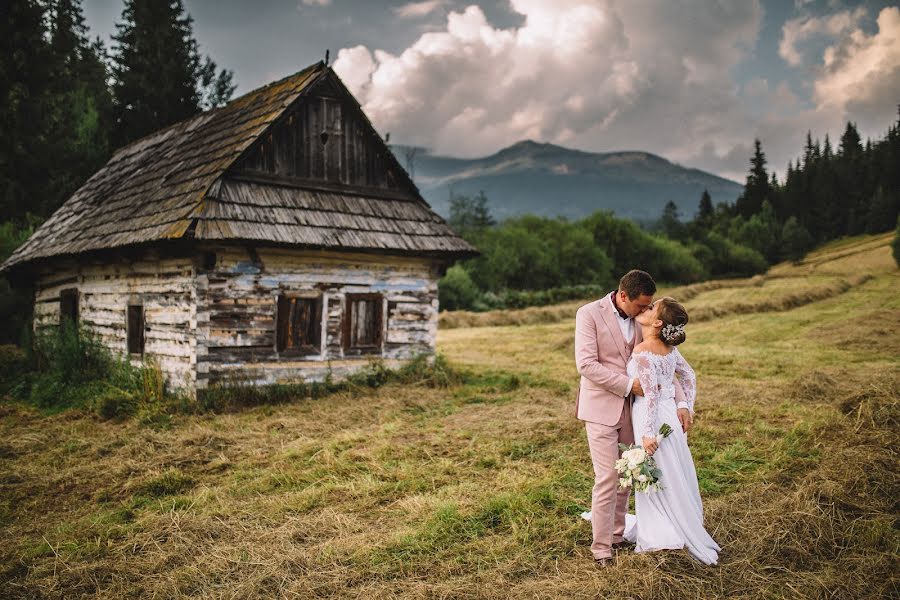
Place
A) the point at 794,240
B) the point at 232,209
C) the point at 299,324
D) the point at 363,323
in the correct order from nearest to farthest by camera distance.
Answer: the point at 232,209 < the point at 299,324 < the point at 363,323 < the point at 794,240

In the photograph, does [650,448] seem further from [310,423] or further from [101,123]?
[101,123]

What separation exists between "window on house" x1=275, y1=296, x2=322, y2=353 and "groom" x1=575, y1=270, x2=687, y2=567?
6850 mm

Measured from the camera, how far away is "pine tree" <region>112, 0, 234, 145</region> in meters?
25.3

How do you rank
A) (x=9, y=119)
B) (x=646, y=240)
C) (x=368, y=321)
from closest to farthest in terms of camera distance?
(x=368, y=321) → (x=9, y=119) → (x=646, y=240)

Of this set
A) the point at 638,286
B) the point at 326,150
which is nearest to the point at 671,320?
the point at 638,286

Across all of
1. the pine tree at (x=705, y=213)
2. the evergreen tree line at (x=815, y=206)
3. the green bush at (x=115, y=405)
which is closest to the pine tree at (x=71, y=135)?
the green bush at (x=115, y=405)

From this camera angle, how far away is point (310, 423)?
27.3 feet

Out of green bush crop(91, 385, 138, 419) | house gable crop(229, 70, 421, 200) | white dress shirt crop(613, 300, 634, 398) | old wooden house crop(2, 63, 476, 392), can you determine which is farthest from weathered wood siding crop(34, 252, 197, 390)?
white dress shirt crop(613, 300, 634, 398)

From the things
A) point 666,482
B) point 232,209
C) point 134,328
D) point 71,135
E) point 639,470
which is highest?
point 71,135

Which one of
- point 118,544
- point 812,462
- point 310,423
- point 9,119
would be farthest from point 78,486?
point 9,119

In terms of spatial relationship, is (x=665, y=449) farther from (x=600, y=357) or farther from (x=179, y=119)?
(x=179, y=119)

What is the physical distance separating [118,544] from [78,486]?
6.26ft

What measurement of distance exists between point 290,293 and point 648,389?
24.2 feet

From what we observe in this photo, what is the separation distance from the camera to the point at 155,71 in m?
25.7
